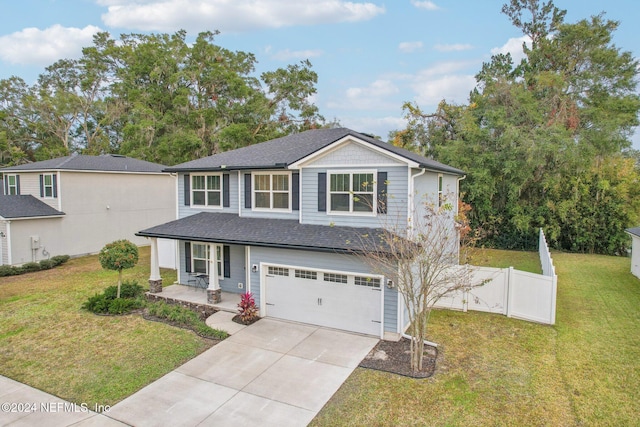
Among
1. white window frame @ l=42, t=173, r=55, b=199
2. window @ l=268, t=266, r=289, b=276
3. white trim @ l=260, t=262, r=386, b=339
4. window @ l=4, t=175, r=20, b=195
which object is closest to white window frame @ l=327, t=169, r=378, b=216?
white trim @ l=260, t=262, r=386, b=339

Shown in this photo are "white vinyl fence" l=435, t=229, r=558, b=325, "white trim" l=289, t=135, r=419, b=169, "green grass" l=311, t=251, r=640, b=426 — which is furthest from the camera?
"white vinyl fence" l=435, t=229, r=558, b=325

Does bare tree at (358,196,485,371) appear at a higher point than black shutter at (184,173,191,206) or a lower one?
lower

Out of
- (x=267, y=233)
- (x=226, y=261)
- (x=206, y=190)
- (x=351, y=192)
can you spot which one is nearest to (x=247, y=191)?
(x=206, y=190)

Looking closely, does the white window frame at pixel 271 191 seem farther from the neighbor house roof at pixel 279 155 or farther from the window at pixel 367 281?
the window at pixel 367 281

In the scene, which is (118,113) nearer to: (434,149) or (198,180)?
(198,180)

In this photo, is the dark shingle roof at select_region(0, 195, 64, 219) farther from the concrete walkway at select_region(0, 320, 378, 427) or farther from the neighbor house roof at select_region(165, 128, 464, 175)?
the concrete walkway at select_region(0, 320, 378, 427)

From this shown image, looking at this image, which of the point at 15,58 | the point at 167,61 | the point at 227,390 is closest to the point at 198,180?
the point at 227,390
